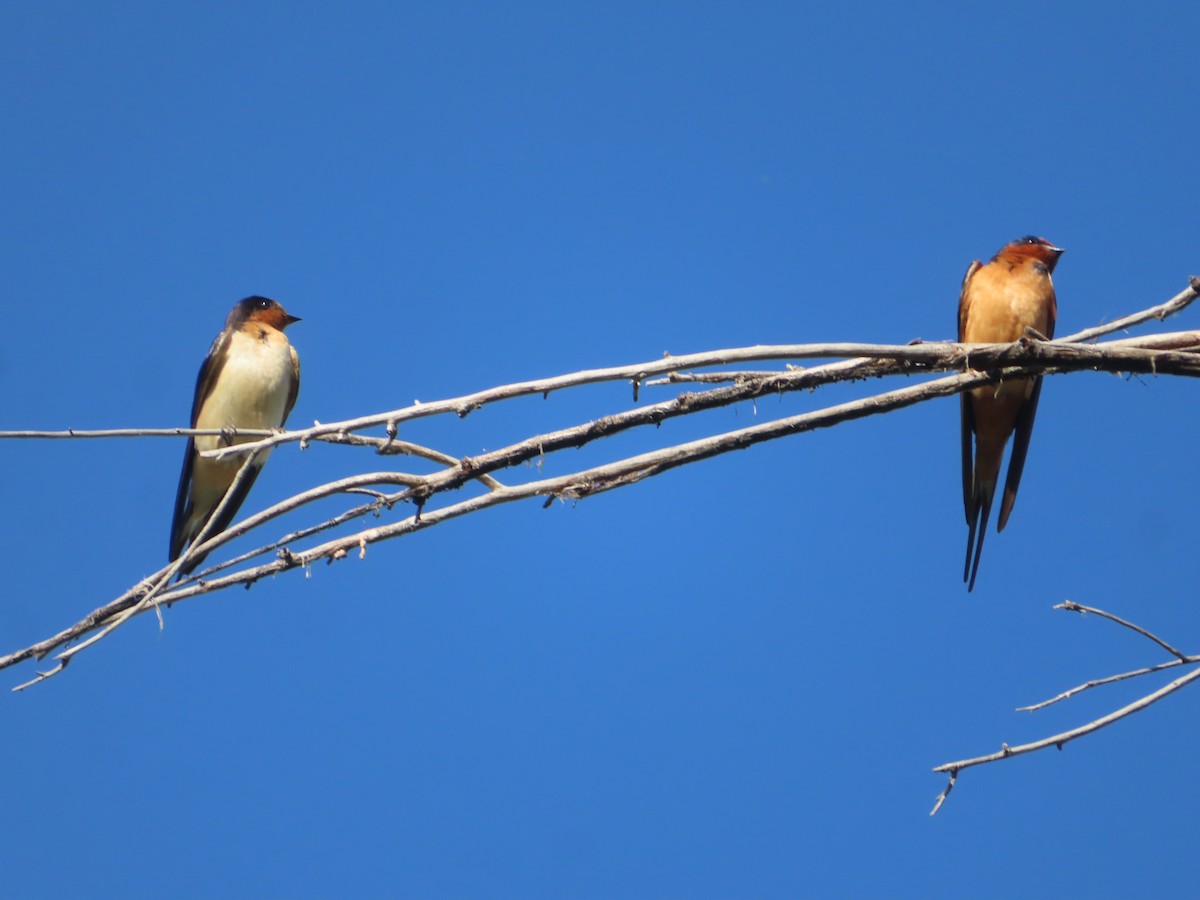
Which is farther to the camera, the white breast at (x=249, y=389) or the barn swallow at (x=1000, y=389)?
the white breast at (x=249, y=389)

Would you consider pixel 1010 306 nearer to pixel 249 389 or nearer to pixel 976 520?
pixel 976 520

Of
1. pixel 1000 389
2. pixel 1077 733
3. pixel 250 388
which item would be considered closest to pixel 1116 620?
pixel 1077 733

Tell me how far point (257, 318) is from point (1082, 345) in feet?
22.4

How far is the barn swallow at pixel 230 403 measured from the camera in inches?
315

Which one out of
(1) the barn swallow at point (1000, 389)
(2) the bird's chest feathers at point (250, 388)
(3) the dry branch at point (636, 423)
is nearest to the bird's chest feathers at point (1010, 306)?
(1) the barn swallow at point (1000, 389)

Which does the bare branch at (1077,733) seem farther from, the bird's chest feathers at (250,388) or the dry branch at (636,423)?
the bird's chest feathers at (250,388)

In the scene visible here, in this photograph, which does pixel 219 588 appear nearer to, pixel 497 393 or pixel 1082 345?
pixel 497 393

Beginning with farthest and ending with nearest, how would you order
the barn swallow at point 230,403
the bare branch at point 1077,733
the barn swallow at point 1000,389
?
the barn swallow at point 230,403 < the barn swallow at point 1000,389 < the bare branch at point 1077,733

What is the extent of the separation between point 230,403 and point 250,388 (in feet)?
0.55

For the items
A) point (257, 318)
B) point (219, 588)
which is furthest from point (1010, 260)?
point (257, 318)

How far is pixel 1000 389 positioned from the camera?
5.52 meters

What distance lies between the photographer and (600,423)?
105 inches

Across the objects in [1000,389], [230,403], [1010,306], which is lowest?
[1000,389]

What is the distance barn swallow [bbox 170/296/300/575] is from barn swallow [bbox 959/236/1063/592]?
14.9 ft
